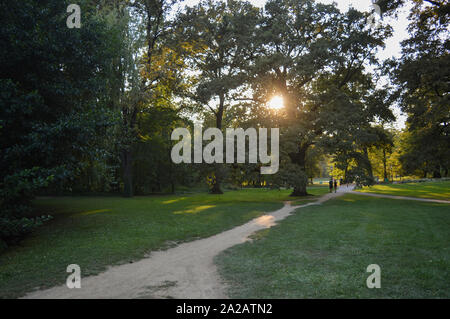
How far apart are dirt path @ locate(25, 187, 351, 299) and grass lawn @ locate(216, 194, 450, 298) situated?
46 centimetres

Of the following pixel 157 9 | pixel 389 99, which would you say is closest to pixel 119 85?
pixel 157 9

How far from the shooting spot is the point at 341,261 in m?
7.33

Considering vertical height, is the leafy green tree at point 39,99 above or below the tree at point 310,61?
below

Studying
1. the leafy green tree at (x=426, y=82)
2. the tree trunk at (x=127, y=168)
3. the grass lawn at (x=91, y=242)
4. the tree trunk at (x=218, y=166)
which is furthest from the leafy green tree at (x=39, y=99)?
the leafy green tree at (x=426, y=82)

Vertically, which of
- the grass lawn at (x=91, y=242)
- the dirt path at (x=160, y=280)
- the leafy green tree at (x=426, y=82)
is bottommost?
the grass lawn at (x=91, y=242)

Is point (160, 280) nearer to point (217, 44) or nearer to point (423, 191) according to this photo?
point (217, 44)

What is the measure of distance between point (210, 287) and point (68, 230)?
30.8 ft

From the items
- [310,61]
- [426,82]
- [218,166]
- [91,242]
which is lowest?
[91,242]

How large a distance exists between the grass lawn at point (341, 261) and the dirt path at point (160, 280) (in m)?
0.46

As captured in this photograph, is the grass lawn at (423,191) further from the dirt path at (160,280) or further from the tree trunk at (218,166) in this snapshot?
the dirt path at (160,280)

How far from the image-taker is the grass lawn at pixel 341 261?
5418mm

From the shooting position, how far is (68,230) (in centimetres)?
1254

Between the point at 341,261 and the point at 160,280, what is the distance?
14.6 feet

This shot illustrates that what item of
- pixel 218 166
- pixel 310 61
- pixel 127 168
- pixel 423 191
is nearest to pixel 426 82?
pixel 310 61
